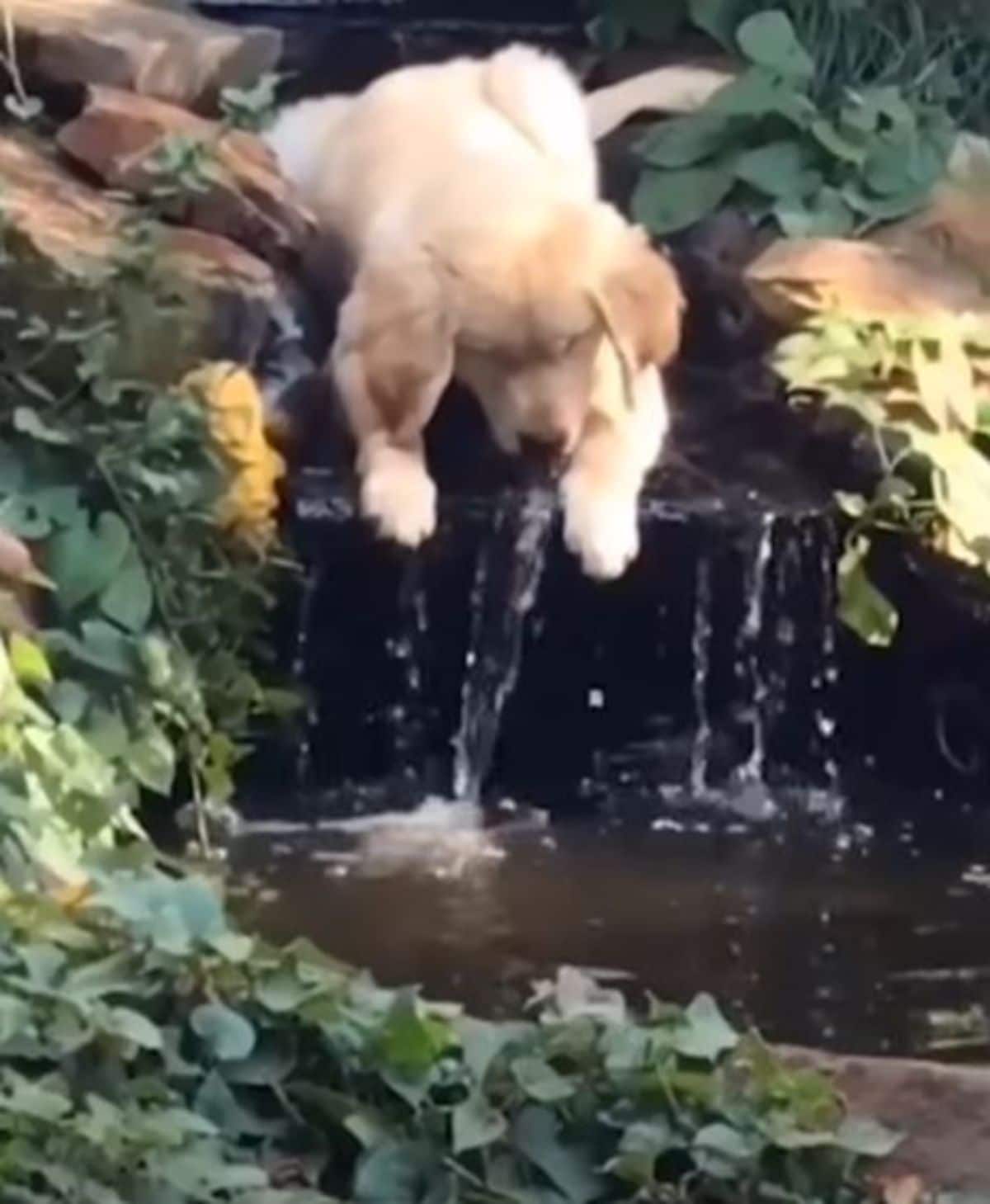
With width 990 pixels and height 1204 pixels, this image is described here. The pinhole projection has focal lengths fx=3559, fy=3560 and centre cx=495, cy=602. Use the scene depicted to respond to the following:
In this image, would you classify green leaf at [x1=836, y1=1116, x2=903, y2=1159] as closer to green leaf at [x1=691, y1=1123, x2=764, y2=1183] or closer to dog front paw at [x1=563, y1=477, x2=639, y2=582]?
green leaf at [x1=691, y1=1123, x2=764, y2=1183]

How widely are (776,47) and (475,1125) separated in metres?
3.76

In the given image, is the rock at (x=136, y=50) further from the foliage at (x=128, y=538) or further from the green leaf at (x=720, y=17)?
the green leaf at (x=720, y=17)

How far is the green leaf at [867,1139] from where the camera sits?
3287 millimetres

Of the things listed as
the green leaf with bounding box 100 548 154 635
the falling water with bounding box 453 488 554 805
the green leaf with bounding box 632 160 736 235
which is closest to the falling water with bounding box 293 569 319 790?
the falling water with bounding box 453 488 554 805

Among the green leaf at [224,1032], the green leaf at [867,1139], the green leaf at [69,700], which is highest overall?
the green leaf at [224,1032]

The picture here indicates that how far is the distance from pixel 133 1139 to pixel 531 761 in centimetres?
250

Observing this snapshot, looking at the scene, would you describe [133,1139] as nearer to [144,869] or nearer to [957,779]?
[144,869]

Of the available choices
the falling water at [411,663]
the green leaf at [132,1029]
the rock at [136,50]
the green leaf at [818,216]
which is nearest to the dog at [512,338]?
the falling water at [411,663]

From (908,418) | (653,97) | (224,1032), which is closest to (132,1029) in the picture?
(224,1032)

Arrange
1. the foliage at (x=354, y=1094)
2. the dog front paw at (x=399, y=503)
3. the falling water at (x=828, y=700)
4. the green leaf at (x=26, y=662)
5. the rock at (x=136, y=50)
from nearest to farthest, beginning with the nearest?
the foliage at (x=354, y=1094) < the green leaf at (x=26, y=662) < the dog front paw at (x=399, y=503) < the falling water at (x=828, y=700) < the rock at (x=136, y=50)

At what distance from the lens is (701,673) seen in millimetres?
5766

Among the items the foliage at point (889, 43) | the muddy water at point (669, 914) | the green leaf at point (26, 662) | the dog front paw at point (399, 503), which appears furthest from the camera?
the foliage at point (889, 43)

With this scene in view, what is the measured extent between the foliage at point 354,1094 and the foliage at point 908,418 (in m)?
2.29

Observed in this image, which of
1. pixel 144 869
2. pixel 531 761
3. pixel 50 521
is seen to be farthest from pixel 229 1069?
pixel 531 761
